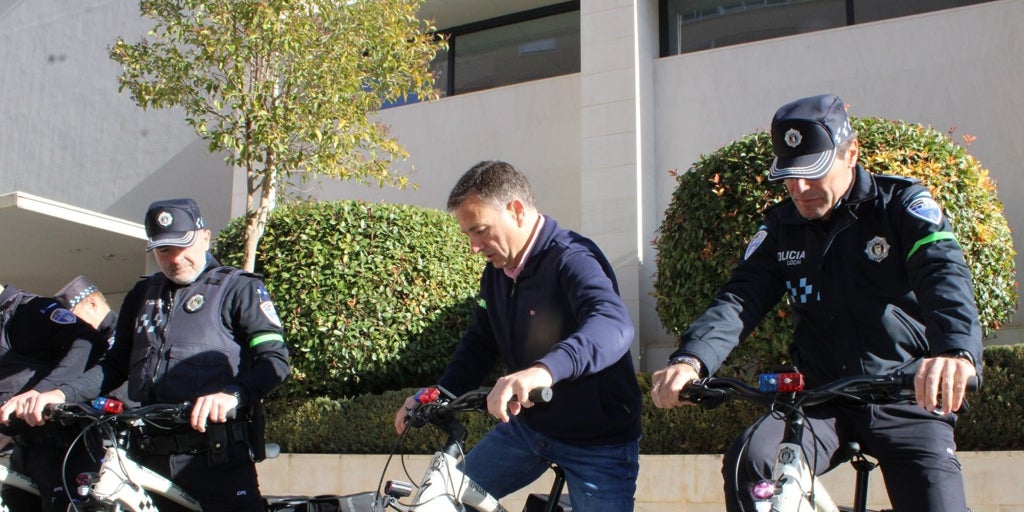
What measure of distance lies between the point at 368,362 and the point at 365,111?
2609mm

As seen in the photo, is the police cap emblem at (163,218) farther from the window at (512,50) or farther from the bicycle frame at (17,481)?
the window at (512,50)

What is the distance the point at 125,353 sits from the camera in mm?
5148

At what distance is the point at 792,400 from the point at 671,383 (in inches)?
15.0

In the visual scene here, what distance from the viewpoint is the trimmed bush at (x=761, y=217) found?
7.18 meters

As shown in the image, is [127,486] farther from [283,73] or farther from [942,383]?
[283,73]

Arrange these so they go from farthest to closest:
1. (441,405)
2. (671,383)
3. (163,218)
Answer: (163,218) < (441,405) < (671,383)

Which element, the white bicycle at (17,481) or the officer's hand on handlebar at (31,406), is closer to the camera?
the officer's hand on handlebar at (31,406)

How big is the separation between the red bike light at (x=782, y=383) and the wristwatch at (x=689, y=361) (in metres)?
0.30

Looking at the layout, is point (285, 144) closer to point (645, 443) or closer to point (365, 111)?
point (365, 111)

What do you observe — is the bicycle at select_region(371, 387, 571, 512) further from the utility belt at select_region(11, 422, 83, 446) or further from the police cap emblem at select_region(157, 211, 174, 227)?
the utility belt at select_region(11, 422, 83, 446)

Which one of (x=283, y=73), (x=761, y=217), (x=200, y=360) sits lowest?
(x=200, y=360)

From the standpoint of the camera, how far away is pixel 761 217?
290 inches

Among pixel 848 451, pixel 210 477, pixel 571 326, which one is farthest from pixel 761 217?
pixel 210 477

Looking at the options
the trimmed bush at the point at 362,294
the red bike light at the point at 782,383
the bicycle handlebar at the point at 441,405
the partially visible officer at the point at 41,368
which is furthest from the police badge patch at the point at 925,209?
the trimmed bush at the point at 362,294
